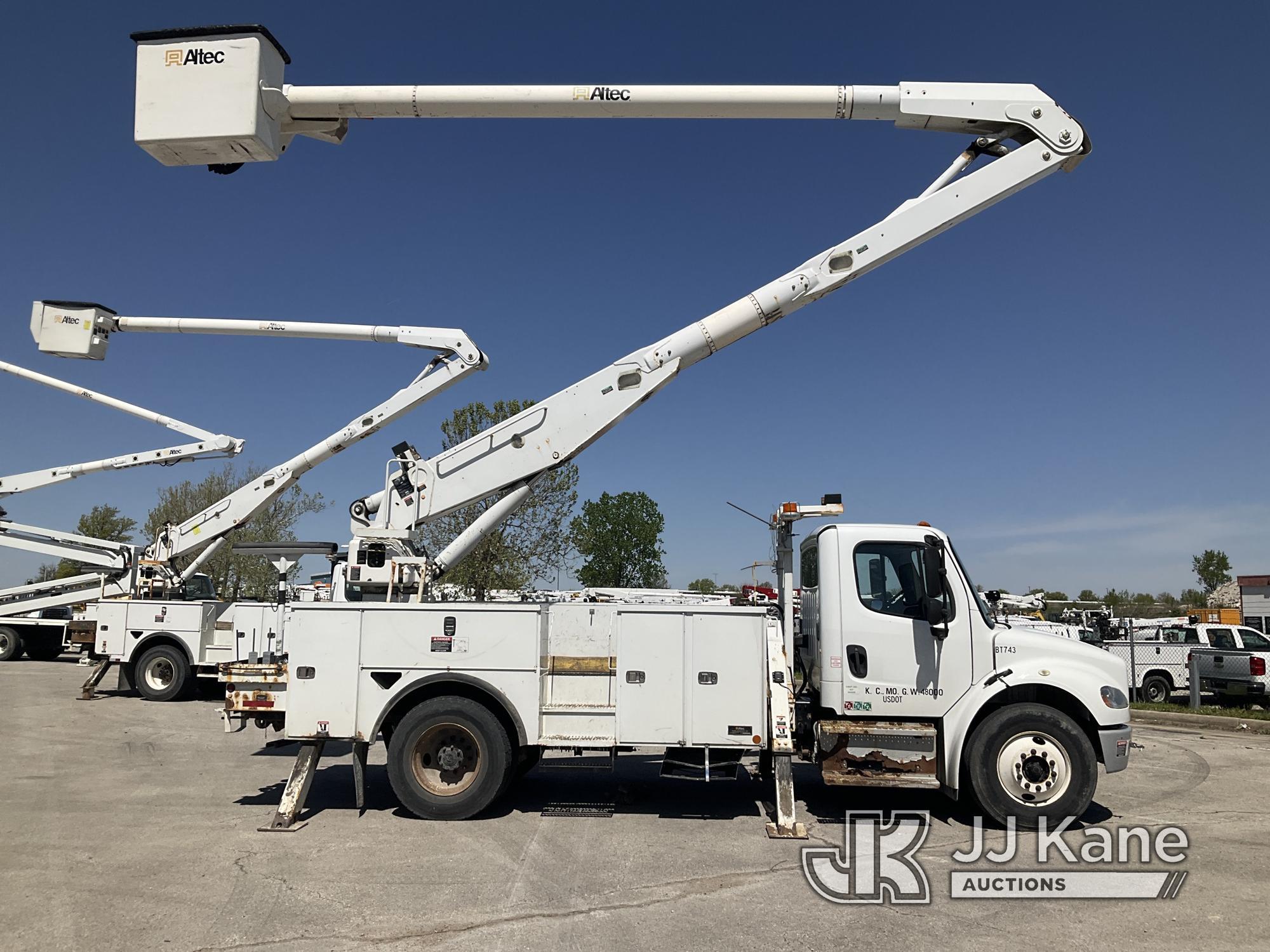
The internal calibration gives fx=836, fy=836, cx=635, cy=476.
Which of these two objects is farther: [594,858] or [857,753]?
[857,753]

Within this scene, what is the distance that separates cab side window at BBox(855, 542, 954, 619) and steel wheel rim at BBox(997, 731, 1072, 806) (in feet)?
4.94

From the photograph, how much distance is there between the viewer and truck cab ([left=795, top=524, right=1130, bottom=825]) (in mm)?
7414

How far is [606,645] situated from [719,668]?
1.08m

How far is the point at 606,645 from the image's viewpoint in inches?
311

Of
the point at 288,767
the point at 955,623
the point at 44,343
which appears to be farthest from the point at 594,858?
the point at 44,343

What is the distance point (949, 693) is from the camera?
7613 mm

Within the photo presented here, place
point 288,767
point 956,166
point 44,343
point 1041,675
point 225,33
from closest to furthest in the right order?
point 225,33 < point 1041,675 < point 956,166 < point 288,767 < point 44,343

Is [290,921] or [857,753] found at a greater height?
[857,753]

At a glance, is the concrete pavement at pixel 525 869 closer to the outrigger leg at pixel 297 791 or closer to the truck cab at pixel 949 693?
the outrigger leg at pixel 297 791

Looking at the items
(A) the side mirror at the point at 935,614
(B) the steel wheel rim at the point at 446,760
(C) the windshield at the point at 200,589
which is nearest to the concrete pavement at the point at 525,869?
(B) the steel wheel rim at the point at 446,760

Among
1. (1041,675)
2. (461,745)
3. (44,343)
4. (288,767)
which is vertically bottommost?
(288,767)

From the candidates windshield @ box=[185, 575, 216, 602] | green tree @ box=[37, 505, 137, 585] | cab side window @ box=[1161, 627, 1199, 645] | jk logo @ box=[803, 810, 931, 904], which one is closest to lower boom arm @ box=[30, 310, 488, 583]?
windshield @ box=[185, 575, 216, 602]

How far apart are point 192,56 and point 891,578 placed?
24.2 ft

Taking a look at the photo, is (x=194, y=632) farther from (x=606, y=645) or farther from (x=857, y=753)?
(x=857, y=753)
